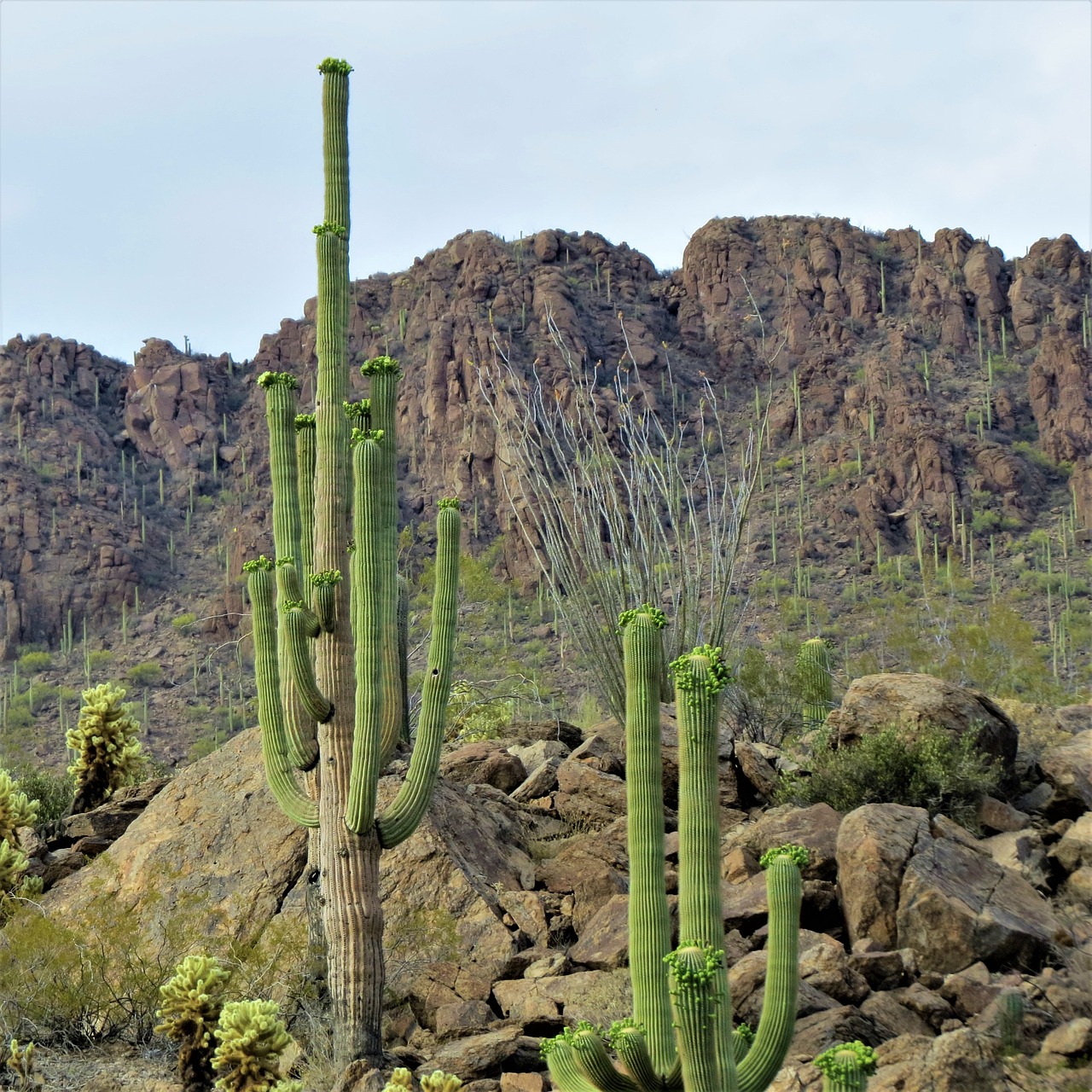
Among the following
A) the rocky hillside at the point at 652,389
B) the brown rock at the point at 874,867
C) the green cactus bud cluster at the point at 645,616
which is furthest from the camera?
the rocky hillside at the point at 652,389

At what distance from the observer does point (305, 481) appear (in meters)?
7.45

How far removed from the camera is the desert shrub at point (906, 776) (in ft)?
29.1

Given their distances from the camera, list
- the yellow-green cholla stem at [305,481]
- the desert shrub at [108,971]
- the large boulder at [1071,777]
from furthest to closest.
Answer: the large boulder at [1071,777], the yellow-green cholla stem at [305,481], the desert shrub at [108,971]

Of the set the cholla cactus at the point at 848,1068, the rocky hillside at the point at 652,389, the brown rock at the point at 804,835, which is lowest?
the brown rock at the point at 804,835

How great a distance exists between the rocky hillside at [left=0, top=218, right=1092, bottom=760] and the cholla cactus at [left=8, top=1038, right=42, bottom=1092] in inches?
1086

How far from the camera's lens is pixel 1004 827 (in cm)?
897

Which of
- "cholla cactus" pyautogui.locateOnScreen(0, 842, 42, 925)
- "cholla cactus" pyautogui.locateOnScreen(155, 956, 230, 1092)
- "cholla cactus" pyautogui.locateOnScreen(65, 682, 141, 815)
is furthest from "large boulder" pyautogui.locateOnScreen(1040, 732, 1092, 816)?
"cholla cactus" pyautogui.locateOnScreen(65, 682, 141, 815)

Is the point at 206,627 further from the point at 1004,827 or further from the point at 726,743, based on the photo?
the point at 1004,827

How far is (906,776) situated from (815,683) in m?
3.88

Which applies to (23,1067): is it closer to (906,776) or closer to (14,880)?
(14,880)

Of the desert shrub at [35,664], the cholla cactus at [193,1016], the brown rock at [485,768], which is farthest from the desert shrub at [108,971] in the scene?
the desert shrub at [35,664]

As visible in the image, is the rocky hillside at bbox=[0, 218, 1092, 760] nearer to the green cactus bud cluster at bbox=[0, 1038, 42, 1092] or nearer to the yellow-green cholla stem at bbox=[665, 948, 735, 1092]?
the green cactus bud cluster at bbox=[0, 1038, 42, 1092]

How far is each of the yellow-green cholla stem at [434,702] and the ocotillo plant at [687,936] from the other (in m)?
2.12

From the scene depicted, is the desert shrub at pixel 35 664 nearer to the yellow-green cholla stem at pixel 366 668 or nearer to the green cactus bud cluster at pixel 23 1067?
the green cactus bud cluster at pixel 23 1067
